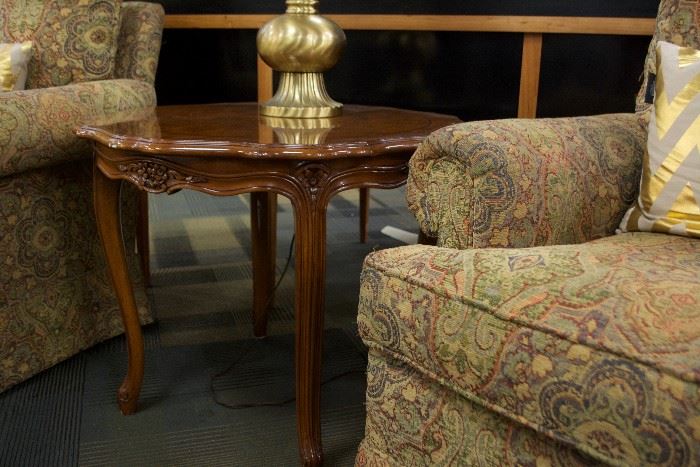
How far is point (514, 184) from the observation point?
94 centimetres

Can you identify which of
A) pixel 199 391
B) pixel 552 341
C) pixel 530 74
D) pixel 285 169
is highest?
pixel 530 74

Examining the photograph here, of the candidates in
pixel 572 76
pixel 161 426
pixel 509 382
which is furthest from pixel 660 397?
pixel 572 76

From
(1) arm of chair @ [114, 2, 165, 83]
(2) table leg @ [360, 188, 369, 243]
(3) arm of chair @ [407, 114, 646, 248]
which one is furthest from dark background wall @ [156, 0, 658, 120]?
(3) arm of chair @ [407, 114, 646, 248]

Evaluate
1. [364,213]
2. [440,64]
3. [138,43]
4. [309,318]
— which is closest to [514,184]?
[309,318]

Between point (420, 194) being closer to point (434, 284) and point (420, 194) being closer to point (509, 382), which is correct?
point (434, 284)

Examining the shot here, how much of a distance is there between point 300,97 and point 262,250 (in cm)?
40

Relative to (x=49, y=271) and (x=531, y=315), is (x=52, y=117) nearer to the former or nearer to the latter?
(x=49, y=271)

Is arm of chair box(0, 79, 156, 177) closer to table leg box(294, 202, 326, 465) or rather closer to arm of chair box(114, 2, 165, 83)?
arm of chair box(114, 2, 165, 83)

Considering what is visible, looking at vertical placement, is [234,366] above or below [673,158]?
below

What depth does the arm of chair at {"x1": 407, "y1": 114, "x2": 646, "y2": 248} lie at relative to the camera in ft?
3.08

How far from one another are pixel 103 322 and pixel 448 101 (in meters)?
1.90

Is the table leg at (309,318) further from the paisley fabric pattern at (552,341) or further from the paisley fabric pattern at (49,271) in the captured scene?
the paisley fabric pattern at (49,271)

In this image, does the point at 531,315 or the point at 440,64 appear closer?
the point at 531,315

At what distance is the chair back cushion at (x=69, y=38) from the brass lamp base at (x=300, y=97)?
53 centimetres
